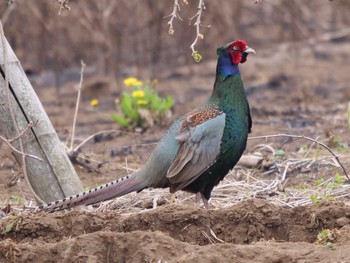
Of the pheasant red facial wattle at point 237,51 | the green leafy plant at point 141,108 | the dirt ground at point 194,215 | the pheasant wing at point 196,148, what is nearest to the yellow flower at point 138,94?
the green leafy plant at point 141,108

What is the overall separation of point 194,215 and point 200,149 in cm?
98

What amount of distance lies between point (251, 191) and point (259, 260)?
2.41m

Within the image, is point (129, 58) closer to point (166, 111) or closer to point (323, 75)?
point (323, 75)

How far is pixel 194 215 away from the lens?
5840 millimetres

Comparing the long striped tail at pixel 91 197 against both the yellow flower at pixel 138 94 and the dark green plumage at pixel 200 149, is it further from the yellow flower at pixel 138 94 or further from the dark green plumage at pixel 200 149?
the yellow flower at pixel 138 94

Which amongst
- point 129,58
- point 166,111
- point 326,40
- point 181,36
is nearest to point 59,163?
point 166,111

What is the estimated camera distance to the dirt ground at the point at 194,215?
5180mm

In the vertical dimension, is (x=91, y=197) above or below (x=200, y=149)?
below

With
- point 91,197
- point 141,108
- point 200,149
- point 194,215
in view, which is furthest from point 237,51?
point 141,108

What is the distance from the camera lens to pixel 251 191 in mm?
7379

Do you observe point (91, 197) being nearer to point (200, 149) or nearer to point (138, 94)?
point (200, 149)

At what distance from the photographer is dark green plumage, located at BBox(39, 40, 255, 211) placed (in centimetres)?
674

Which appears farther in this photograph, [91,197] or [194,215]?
[91,197]

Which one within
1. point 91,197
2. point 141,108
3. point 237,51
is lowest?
point 141,108
